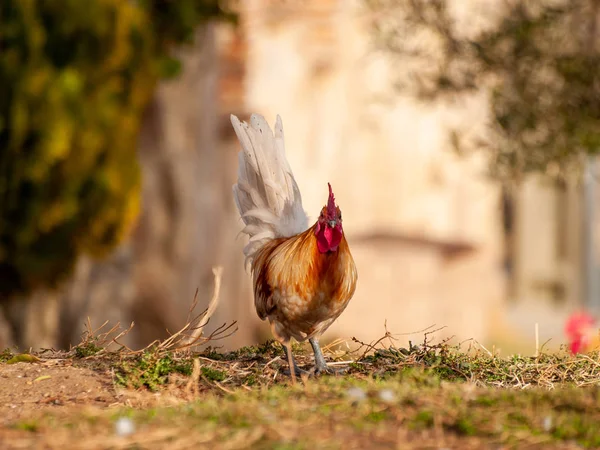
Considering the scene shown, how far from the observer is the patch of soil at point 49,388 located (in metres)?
4.25

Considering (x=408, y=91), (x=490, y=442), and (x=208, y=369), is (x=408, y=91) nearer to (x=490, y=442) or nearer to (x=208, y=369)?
(x=208, y=369)

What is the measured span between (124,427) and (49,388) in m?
1.47

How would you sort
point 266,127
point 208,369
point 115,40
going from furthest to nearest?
1. point 115,40
2. point 266,127
3. point 208,369

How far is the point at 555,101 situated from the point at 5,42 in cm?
525

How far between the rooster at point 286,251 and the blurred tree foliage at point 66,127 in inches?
154

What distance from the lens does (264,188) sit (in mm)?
5344

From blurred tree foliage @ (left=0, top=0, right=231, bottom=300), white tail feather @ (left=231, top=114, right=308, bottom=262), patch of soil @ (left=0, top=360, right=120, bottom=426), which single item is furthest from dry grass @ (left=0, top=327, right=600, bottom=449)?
blurred tree foliage @ (left=0, top=0, right=231, bottom=300)

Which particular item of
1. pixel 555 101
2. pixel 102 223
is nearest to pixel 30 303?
pixel 102 223

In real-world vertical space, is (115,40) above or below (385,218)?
above

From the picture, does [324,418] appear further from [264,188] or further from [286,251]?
[264,188]

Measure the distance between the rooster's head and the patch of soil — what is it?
1249mm

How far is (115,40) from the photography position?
9.38 metres

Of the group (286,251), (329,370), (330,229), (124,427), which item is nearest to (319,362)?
(329,370)

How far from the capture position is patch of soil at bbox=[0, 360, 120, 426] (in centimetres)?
425
